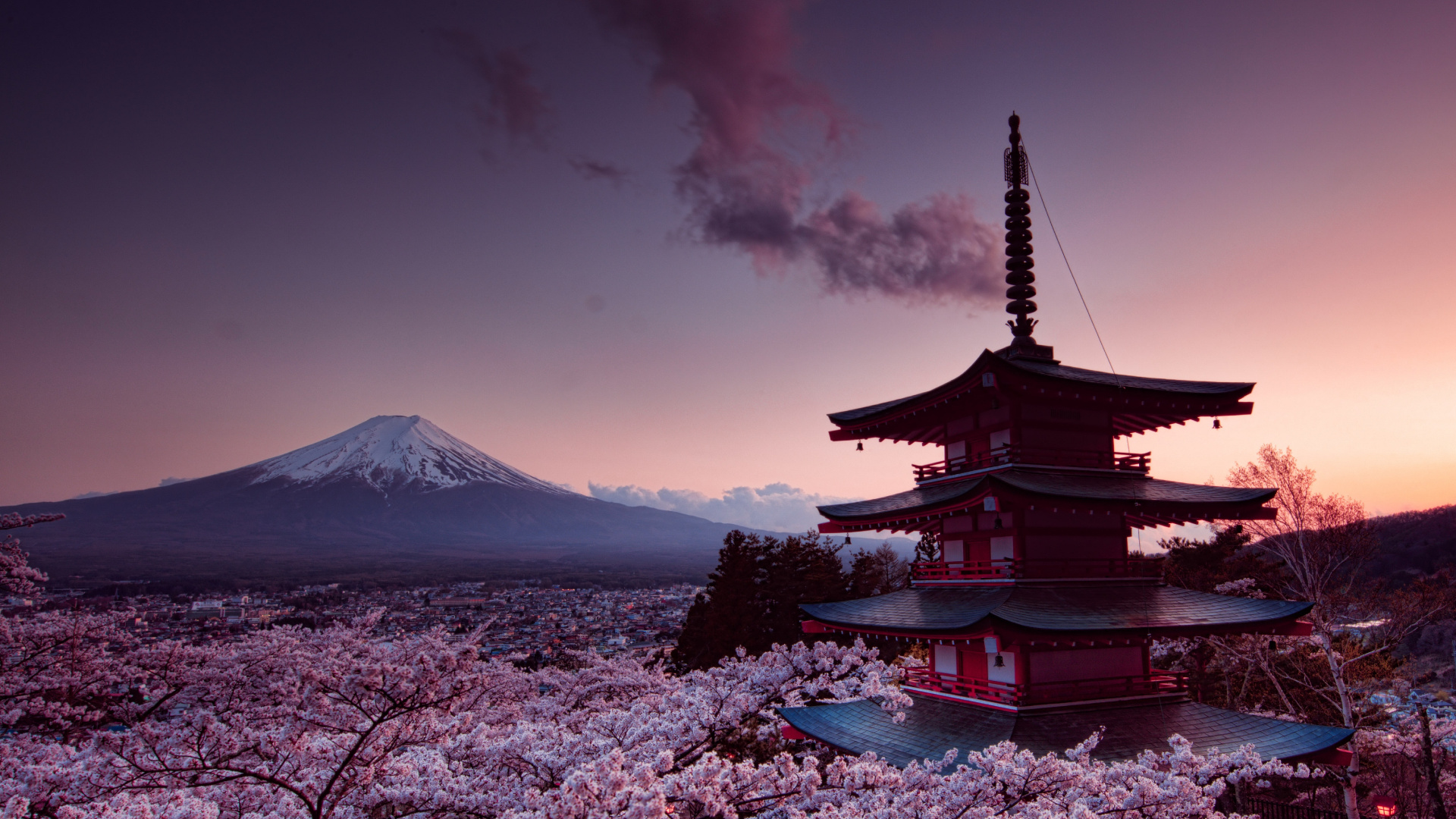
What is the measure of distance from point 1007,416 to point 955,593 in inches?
133

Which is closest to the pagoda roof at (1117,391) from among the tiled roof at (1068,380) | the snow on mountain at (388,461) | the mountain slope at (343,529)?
the tiled roof at (1068,380)

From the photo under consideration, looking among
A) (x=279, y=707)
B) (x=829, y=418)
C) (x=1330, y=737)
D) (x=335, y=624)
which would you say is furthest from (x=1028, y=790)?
(x=335, y=624)

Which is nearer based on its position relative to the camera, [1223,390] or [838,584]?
[1223,390]

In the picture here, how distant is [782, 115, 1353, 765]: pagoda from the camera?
11.2 meters

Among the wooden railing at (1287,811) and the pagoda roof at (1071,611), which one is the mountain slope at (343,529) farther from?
the wooden railing at (1287,811)

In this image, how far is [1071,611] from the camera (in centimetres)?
1150

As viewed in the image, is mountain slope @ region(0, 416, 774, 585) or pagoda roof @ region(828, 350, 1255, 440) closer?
pagoda roof @ region(828, 350, 1255, 440)

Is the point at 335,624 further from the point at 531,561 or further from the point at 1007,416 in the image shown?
the point at 531,561

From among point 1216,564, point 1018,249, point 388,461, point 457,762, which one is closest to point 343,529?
point 388,461

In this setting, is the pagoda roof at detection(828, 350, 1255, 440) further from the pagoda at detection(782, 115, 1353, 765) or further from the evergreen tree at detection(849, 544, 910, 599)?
the evergreen tree at detection(849, 544, 910, 599)

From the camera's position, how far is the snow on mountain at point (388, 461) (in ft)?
565

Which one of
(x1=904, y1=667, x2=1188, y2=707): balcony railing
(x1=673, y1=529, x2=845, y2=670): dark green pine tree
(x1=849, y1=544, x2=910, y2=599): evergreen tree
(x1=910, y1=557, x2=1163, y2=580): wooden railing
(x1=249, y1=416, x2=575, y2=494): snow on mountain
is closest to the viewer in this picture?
(x1=904, y1=667, x2=1188, y2=707): balcony railing

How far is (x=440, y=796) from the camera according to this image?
26.7 feet

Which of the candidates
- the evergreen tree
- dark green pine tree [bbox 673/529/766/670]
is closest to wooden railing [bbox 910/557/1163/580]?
dark green pine tree [bbox 673/529/766/670]
